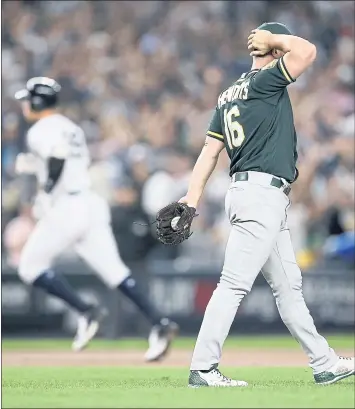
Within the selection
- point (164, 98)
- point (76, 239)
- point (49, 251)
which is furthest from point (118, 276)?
point (164, 98)

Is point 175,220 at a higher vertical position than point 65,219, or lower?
lower

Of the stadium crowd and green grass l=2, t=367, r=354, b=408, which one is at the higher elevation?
the stadium crowd

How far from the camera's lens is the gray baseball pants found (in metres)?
6.32

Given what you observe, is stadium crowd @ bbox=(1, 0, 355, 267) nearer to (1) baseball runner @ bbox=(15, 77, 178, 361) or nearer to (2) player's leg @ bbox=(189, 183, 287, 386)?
(1) baseball runner @ bbox=(15, 77, 178, 361)

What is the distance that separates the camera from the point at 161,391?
6.31 metres

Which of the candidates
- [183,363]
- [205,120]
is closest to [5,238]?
[205,120]

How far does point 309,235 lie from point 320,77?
291cm

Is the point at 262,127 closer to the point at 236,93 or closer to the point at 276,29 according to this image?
the point at 236,93

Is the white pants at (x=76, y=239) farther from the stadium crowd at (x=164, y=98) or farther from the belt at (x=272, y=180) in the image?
the belt at (x=272, y=180)

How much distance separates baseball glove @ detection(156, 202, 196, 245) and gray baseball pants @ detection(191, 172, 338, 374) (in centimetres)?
26

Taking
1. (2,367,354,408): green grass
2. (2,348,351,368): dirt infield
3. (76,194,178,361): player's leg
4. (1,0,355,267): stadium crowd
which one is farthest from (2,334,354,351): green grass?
(2,367,354,408): green grass

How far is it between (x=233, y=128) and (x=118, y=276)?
449 cm

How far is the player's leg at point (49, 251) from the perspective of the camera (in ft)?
35.4

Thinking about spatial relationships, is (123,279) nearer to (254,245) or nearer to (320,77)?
(254,245)
